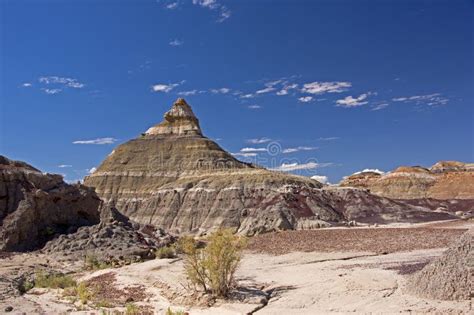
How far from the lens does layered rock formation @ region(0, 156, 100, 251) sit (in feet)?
86.4

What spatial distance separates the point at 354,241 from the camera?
87.8 feet

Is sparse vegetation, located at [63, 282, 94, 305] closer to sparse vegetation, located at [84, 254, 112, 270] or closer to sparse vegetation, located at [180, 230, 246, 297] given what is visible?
sparse vegetation, located at [180, 230, 246, 297]

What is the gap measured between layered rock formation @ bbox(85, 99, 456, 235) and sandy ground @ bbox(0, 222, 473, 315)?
1665 centimetres

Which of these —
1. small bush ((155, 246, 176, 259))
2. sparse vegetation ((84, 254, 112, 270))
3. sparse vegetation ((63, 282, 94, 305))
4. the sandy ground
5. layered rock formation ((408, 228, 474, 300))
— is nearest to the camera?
layered rock formation ((408, 228, 474, 300))

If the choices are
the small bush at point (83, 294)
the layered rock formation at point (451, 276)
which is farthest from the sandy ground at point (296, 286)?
the small bush at point (83, 294)

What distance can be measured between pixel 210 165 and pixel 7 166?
1978 inches

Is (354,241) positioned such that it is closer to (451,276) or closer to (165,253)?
(165,253)

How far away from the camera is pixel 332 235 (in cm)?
3086

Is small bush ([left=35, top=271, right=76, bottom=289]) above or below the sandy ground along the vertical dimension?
below

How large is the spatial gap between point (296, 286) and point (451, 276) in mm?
5171

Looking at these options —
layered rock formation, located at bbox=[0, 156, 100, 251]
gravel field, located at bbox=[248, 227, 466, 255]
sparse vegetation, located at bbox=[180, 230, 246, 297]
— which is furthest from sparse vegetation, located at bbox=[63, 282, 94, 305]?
gravel field, located at bbox=[248, 227, 466, 255]

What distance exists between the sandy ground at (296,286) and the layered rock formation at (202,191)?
1665 cm

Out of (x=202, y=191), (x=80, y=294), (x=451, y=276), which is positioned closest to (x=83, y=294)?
(x=80, y=294)

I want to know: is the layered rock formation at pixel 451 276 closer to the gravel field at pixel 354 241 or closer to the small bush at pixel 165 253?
the gravel field at pixel 354 241
